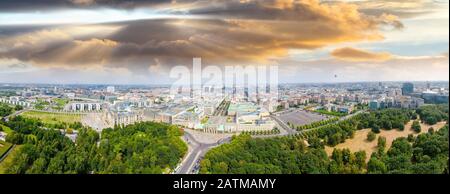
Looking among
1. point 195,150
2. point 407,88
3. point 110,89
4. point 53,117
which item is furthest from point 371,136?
point 53,117

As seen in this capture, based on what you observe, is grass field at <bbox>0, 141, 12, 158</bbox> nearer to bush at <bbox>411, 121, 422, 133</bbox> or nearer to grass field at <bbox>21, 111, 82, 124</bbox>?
grass field at <bbox>21, 111, 82, 124</bbox>

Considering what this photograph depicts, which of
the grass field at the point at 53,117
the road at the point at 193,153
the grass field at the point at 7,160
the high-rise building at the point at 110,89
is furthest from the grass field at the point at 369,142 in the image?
the grass field at the point at 7,160

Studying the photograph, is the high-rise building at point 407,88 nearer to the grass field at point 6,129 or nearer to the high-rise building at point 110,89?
the high-rise building at point 110,89

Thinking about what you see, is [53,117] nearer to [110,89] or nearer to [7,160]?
[7,160]
